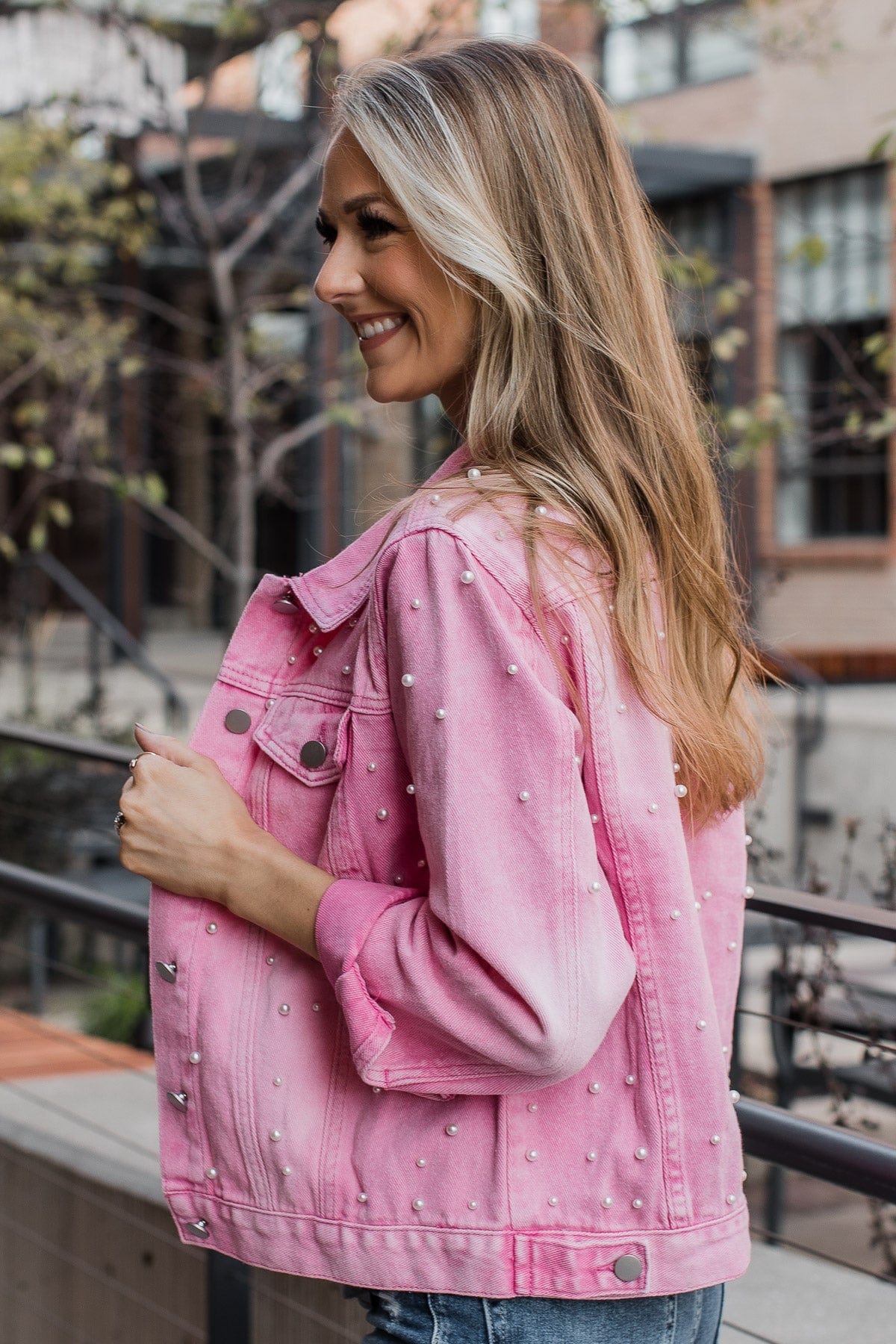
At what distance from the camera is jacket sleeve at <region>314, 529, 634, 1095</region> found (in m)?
1.14

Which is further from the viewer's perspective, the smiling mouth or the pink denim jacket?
the smiling mouth

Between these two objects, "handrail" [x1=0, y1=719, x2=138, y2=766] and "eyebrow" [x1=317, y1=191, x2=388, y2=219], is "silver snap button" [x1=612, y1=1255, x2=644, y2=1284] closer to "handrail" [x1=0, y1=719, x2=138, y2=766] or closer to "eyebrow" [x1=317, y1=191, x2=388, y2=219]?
"eyebrow" [x1=317, y1=191, x2=388, y2=219]

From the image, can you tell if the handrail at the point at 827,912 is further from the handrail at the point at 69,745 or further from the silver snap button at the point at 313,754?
the handrail at the point at 69,745

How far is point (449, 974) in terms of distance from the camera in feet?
3.79

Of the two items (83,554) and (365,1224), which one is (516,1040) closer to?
(365,1224)

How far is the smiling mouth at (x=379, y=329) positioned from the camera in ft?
4.50

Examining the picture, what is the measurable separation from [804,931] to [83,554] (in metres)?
13.9

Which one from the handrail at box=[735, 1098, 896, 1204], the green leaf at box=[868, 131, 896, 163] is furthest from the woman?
the green leaf at box=[868, 131, 896, 163]

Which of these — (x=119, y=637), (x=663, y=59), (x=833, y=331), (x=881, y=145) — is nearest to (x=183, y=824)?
(x=881, y=145)

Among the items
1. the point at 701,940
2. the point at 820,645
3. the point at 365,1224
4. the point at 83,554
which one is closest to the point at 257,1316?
the point at 365,1224

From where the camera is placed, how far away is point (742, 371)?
14.2 meters

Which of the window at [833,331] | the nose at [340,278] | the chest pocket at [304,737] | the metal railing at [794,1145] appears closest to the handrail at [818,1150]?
the metal railing at [794,1145]

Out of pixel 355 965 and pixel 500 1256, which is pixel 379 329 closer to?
pixel 355 965

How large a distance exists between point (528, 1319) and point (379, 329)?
842 millimetres
